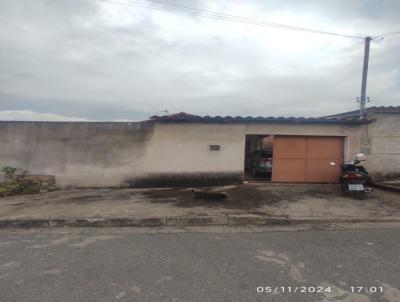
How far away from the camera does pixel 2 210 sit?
6848 mm

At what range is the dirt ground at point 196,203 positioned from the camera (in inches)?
256

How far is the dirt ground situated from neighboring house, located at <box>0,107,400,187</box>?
0.70 metres

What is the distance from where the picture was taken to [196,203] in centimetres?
738

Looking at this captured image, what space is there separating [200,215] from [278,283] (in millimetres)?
2943

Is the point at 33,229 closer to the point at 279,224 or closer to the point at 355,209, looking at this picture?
the point at 279,224

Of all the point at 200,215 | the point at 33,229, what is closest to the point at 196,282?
the point at 200,215

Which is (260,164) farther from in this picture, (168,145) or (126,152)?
(126,152)

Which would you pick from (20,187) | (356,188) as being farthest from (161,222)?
(20,187)

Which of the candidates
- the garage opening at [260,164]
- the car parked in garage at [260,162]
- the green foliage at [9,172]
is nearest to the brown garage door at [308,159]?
the garage opening at [260,164]

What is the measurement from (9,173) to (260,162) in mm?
9725

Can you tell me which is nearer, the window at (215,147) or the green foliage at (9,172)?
the green foliage at (9,172)

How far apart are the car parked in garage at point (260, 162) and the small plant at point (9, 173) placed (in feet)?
31.3

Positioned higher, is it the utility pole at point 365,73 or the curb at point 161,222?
the utility pole at point 365,73

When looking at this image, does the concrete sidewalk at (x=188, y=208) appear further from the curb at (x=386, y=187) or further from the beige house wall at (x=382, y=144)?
the beige house wall at (x=382, y=144)
